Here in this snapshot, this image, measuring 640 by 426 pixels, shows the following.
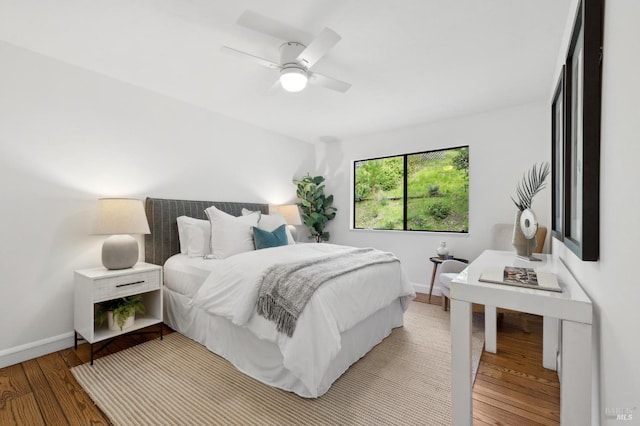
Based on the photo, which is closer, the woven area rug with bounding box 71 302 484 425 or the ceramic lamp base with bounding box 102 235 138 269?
the woven area rug with bounding box 71 302 484 425

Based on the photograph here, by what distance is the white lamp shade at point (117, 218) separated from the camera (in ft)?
7.68

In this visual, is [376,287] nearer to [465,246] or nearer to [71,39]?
[465,246]

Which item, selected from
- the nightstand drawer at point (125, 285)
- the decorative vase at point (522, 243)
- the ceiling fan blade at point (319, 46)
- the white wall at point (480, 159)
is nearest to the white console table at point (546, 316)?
the decorative vase at point (522, 243)

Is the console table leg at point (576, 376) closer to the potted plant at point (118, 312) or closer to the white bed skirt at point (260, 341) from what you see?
the white bed skirt at point (260, 341)

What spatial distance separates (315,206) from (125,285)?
10.1ft

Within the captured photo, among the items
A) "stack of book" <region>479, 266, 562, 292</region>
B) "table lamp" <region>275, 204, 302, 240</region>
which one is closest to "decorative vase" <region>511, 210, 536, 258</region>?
"stack of book" <region>479, 266, 562, 292</region>

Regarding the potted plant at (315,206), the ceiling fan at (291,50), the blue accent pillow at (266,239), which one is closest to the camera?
the ceiling fan at (291,50)

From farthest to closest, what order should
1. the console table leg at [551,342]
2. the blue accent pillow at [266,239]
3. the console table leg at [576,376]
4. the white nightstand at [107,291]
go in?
the blue accent pillow at [266,239] < the white nightstand at [107,291] < the console table leg at [551,342] < the console table leg at [576,376]

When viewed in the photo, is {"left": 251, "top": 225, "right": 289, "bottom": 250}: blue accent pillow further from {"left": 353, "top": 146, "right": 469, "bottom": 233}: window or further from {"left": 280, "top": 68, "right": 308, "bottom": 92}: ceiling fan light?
{"left": 353, "top": 146, "right": 469, "bottom": 233}: window

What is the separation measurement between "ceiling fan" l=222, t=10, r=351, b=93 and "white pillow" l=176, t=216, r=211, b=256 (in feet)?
5.74

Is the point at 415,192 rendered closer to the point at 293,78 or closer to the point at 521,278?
the point at 293,78

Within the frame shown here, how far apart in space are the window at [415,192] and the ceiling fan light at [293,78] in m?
2.60

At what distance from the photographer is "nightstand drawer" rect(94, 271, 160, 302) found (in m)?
2.22

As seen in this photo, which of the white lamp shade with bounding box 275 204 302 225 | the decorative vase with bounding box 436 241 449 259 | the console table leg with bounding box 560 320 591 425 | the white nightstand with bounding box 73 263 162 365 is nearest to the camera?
the console table leg with bounding box 560 320 591 425
